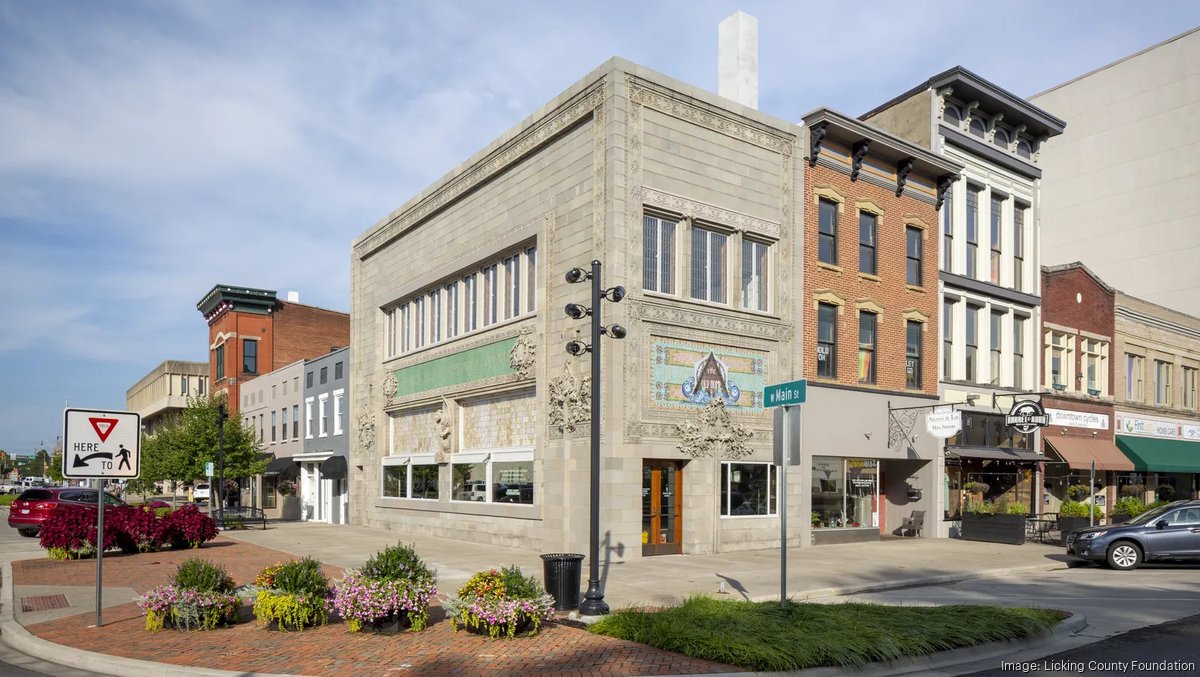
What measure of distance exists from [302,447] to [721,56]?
30.7 metres

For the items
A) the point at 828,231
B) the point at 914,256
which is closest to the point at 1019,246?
the point at 914,256

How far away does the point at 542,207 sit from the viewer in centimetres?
2483

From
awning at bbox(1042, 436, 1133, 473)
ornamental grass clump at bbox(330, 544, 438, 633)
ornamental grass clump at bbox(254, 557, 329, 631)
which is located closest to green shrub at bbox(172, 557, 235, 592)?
ornamental grass clump at bbox(254, 557, 329, 631)

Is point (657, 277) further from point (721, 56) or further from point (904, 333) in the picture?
point (904, 333)

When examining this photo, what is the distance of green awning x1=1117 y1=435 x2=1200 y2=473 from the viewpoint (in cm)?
3703

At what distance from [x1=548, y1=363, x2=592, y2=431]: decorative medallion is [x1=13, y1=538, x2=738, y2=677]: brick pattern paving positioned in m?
8.92

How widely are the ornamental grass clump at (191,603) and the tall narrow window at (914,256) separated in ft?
77.2

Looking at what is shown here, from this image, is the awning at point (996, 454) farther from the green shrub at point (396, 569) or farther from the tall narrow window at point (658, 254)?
the green shrub at point (396, 569)

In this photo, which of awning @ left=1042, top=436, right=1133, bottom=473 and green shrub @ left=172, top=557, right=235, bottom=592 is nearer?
green shrub @ left=172, top=557, right=235, bottom=592

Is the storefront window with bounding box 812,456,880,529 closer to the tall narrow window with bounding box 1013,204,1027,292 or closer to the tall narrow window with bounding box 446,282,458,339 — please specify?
the tall narrow window with bounding box 1013,204,1027,292

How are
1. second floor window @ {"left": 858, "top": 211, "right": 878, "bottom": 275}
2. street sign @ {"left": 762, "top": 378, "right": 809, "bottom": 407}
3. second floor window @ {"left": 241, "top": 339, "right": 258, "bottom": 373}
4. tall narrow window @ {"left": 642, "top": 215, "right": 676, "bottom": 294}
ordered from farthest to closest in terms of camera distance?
second floor window @ {"left": 241, "top": 339, "right": 258, "bottom": 373}, second floor window @ {"left": 858, "top": 211, "right": 878, "bottom": 275}, tall narrow window @ {"left": 642, "top": 215, "right": 676, "bottom": 294}, street sign @ {"left": 762, "top": 378, "right": 809, "bottom": 407}

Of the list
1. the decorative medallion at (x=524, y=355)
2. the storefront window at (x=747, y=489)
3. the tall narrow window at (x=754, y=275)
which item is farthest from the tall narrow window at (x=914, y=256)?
the decorative medallion at (x=524, y=355)

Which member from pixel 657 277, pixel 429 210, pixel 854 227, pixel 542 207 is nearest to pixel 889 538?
pixel 854 227

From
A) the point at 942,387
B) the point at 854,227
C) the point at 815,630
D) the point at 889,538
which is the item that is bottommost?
the point at 889,538
